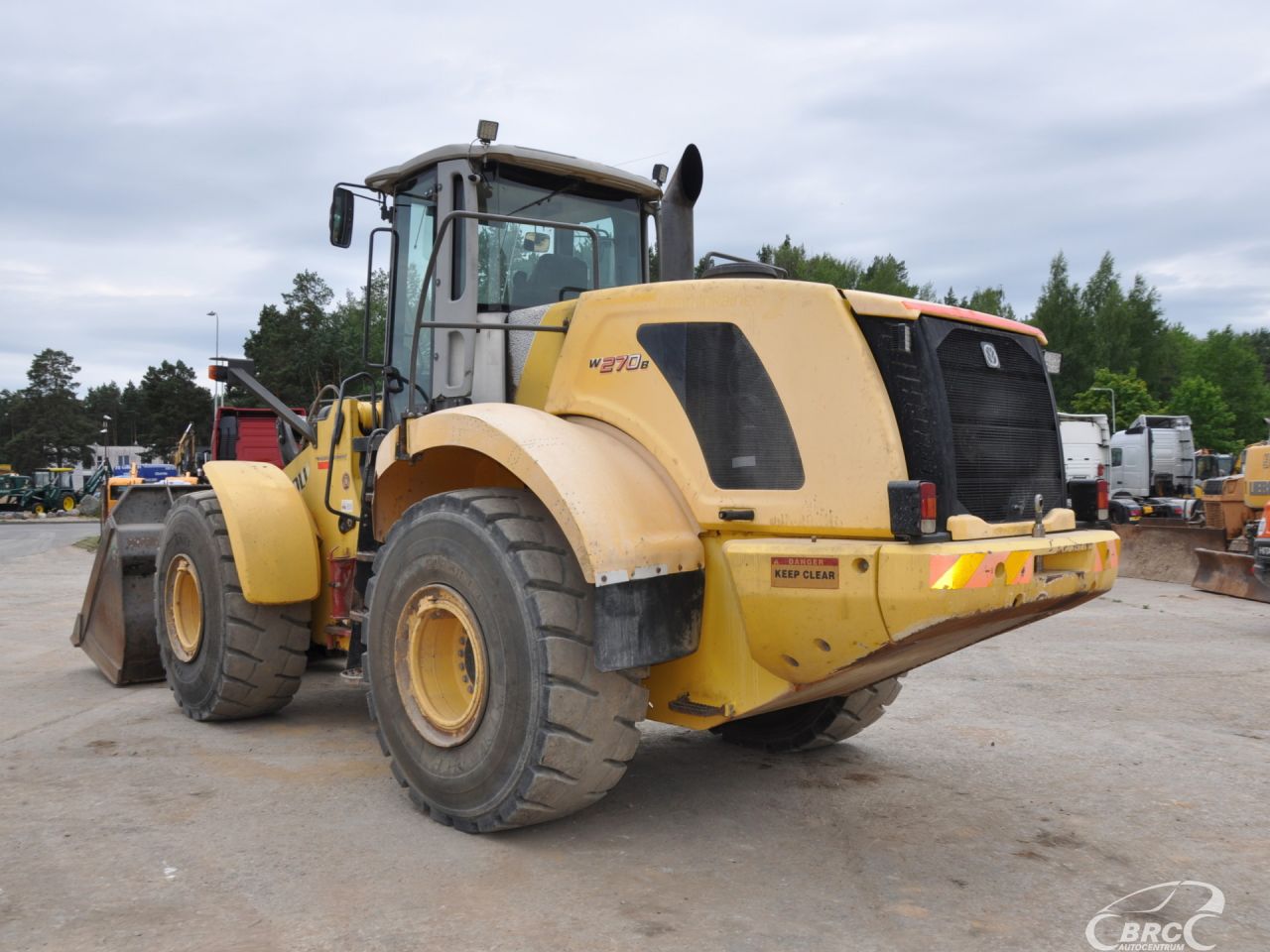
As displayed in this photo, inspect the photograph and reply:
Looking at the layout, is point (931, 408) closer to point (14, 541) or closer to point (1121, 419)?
point (14, 541)

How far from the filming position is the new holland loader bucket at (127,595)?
23.9 ft

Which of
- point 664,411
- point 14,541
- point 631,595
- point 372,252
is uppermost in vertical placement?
point 372,252

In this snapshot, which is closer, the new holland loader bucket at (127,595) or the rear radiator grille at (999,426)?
the rear radiator grille at (999,426)

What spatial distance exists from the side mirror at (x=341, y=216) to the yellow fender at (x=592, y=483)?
1.61m

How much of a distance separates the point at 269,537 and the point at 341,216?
1.74 metres

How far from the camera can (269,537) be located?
19.5ft

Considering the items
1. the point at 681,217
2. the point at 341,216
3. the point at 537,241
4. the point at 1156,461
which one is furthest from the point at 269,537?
the point at 1156,461

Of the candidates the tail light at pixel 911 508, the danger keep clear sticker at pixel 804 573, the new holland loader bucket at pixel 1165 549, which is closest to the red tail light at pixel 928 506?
the tail light at pixel 911 508

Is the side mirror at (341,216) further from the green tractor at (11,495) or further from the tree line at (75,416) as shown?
the tree line at (75,416)

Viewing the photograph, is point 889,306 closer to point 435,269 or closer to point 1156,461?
point 435,269

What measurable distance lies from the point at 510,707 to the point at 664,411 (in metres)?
1.24

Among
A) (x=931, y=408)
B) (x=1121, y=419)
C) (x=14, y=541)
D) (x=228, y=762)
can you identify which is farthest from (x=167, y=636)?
(x=1121, y=419)

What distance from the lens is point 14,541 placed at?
86.8 ft

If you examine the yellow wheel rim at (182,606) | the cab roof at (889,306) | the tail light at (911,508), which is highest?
the cab roof at (889,306)
